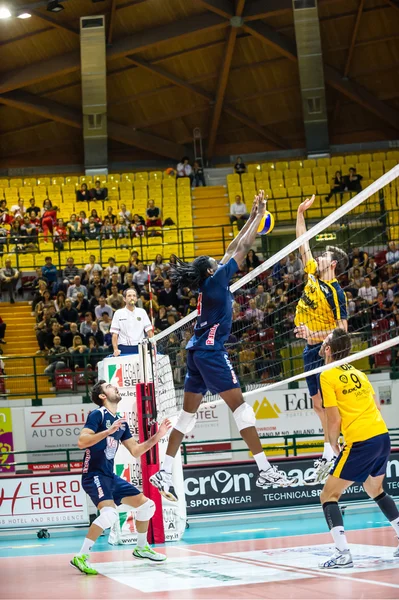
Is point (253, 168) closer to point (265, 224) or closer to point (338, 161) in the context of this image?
point (338, 161)

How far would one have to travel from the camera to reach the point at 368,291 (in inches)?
762

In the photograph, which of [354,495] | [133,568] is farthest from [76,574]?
[354,495]

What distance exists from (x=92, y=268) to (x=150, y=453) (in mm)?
12270

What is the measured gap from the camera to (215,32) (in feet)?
104

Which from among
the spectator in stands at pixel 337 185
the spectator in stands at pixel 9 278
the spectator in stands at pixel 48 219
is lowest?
the spectator in stands at pixel 9 278

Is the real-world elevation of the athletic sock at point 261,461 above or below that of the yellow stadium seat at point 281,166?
below

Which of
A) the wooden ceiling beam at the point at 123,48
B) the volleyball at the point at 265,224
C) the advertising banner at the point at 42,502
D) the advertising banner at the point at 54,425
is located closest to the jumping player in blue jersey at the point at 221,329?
the volleyball at the point at 265,224

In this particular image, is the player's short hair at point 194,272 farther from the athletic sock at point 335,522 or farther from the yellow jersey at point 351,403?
the athletic sock at point 335,522

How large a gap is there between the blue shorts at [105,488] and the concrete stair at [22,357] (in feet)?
31.8

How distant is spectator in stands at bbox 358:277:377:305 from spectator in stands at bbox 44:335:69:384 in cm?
701

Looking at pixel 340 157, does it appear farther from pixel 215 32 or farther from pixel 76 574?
pixel 76 574

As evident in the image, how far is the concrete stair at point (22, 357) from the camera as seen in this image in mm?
20453

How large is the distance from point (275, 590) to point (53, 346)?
1485 cm

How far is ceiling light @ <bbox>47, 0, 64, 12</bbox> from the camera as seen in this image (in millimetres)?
27469
